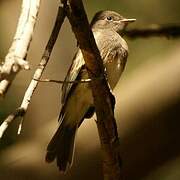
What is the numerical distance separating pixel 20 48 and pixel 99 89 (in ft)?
0.88

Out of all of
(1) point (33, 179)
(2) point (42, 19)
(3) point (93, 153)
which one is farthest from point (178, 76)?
(2) point (42, 19)

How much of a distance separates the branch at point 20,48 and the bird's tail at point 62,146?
0.66m

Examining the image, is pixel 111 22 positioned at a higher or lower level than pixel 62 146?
higher

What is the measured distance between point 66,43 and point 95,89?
4.39ft

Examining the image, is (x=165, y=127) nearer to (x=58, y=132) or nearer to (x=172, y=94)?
(x=172, y=94)

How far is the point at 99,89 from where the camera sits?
1.50 metres

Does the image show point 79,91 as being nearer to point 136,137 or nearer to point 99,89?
point 136,137

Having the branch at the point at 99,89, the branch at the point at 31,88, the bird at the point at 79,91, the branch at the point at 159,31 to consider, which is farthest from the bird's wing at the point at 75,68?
the branch at the point at 31,88

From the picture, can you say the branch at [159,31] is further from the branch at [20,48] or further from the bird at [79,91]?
the branch at [20,48]

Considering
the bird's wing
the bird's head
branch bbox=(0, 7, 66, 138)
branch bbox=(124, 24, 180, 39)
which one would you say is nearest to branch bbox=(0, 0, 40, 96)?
branch bbox=(0, 7, 66, 138)

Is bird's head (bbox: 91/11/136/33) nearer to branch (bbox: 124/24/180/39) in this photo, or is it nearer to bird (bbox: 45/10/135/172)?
bird (bbox: 45/10/135/172)

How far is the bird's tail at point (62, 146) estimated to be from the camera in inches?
79.0

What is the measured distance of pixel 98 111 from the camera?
5.07ft

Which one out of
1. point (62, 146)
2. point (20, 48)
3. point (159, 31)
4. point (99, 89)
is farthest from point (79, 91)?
point (20, 48)
